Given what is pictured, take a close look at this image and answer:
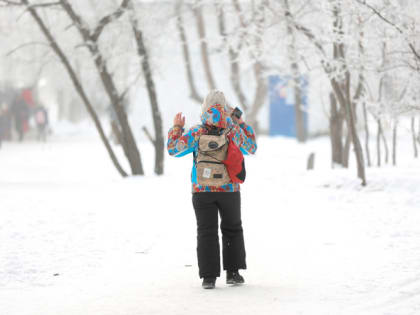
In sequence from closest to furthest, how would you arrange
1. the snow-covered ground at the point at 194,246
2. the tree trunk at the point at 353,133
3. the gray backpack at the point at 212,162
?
the snow-covered ground at the point at 194,246
the gray backpack at the point at 212,162
the tree trunk at the point at 353,133

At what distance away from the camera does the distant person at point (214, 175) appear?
5.48m

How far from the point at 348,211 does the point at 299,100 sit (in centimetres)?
1796

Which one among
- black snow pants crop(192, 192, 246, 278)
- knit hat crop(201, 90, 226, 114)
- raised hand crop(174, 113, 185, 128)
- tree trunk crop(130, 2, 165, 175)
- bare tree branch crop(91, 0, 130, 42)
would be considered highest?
bare tree branch crop(91, 0, 130, 42)

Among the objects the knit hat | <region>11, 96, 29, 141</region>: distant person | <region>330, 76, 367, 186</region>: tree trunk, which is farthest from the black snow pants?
<region>11, 96, 29, 141</region>: distant person

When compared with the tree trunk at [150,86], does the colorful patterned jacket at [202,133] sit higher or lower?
lower

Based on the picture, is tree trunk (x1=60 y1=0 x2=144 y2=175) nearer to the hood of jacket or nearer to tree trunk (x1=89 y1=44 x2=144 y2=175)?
tree trunk (x1=89 y1=44 x2=144 y2=175)

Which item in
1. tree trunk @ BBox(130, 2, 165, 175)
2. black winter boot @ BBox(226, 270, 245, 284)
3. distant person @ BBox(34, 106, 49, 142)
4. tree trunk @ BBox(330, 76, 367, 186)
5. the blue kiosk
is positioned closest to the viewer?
black winter boot @ BBox(226, 270, 245, 284)

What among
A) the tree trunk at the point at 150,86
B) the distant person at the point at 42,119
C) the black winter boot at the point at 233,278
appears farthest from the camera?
the distant person at the point at 42,119

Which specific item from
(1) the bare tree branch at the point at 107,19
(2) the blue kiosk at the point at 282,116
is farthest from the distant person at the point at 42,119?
(1) the bare tree branch at the point at 107,19

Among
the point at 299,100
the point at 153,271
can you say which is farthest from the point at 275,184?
the point at 299,100

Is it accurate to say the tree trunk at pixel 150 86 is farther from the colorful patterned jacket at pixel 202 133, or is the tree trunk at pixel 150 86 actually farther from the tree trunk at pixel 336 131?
the colorful patterned jacket at pixel 202 133

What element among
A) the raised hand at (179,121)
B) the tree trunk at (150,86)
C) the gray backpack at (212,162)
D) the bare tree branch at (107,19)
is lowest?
the gray backpack at (212,162)

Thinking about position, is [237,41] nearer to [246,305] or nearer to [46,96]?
[246,305]

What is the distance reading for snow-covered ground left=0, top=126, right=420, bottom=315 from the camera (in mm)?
5113
